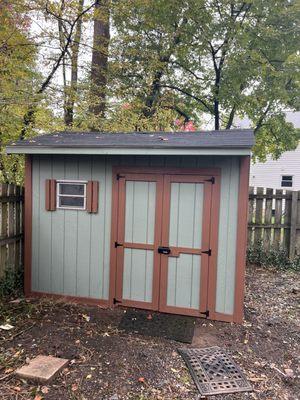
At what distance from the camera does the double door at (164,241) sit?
4.50 meters

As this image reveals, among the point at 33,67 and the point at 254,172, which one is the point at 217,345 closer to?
the point at 33,67

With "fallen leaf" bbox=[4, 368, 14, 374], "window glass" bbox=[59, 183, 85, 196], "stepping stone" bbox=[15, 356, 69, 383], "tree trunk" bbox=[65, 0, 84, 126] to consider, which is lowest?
"fallen leaf" bbox=[4, 368, 14, 374]

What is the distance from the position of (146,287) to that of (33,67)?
18.6ft

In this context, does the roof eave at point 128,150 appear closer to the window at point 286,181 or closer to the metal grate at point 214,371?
the metal grate at point 214,371

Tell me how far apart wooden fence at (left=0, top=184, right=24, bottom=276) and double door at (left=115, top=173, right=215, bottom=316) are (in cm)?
172

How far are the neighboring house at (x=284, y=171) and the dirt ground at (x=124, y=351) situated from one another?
14365 mm

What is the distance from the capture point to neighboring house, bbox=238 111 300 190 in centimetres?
1798

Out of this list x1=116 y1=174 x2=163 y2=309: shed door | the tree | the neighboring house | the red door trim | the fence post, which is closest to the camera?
the red door trim

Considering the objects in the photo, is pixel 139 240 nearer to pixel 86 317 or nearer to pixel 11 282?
pixel 86 317

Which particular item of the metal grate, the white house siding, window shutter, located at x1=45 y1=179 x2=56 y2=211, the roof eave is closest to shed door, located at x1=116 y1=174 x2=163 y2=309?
the roof eave

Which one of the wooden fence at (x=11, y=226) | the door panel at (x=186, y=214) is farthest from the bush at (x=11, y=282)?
the door panel at (x=186, y=214)

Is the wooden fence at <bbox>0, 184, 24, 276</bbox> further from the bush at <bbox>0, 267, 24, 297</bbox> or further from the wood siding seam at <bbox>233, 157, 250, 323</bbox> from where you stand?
the wood siding seam at <bbox>233, 157, 250, 323</bbox>

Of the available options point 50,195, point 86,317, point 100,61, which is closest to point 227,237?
point 86,317

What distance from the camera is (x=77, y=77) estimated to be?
9.14 m
